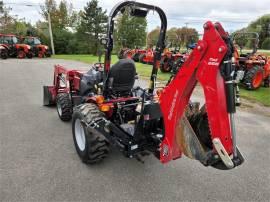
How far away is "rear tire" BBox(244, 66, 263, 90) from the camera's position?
8.62m

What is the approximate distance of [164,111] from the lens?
8.47 feet

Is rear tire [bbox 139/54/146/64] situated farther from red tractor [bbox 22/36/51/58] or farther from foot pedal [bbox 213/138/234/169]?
foot pedal [bbox 213/138/234/169]

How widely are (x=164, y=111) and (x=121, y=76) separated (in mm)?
1215

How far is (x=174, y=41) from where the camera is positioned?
15.4 metres

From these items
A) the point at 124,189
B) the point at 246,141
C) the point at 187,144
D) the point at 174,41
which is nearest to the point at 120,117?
the point at 124,189

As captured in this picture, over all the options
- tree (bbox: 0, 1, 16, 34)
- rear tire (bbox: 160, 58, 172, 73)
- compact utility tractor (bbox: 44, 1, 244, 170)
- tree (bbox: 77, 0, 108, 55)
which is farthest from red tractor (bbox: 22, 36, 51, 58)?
compact utility tractor (bbox: 44, 1, 244, 170)


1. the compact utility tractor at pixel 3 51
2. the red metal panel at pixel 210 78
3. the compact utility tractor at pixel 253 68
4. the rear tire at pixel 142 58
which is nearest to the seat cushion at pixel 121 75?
the red metal panel at pixel 210 78

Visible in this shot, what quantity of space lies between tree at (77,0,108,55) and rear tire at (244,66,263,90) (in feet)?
80.1

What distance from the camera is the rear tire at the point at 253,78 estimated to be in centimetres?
862

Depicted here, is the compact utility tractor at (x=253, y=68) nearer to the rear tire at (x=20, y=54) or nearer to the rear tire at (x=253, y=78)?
the rear tire at (x=253, y=78)

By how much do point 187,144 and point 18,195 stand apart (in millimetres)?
1893

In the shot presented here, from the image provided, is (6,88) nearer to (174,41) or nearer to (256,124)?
(256,124)

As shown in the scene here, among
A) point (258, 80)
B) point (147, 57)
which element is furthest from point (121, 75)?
point (147, 57)

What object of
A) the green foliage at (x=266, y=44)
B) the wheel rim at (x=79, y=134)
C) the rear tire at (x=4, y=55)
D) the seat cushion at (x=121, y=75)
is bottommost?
the wheel rim at (x=79, y=134)
